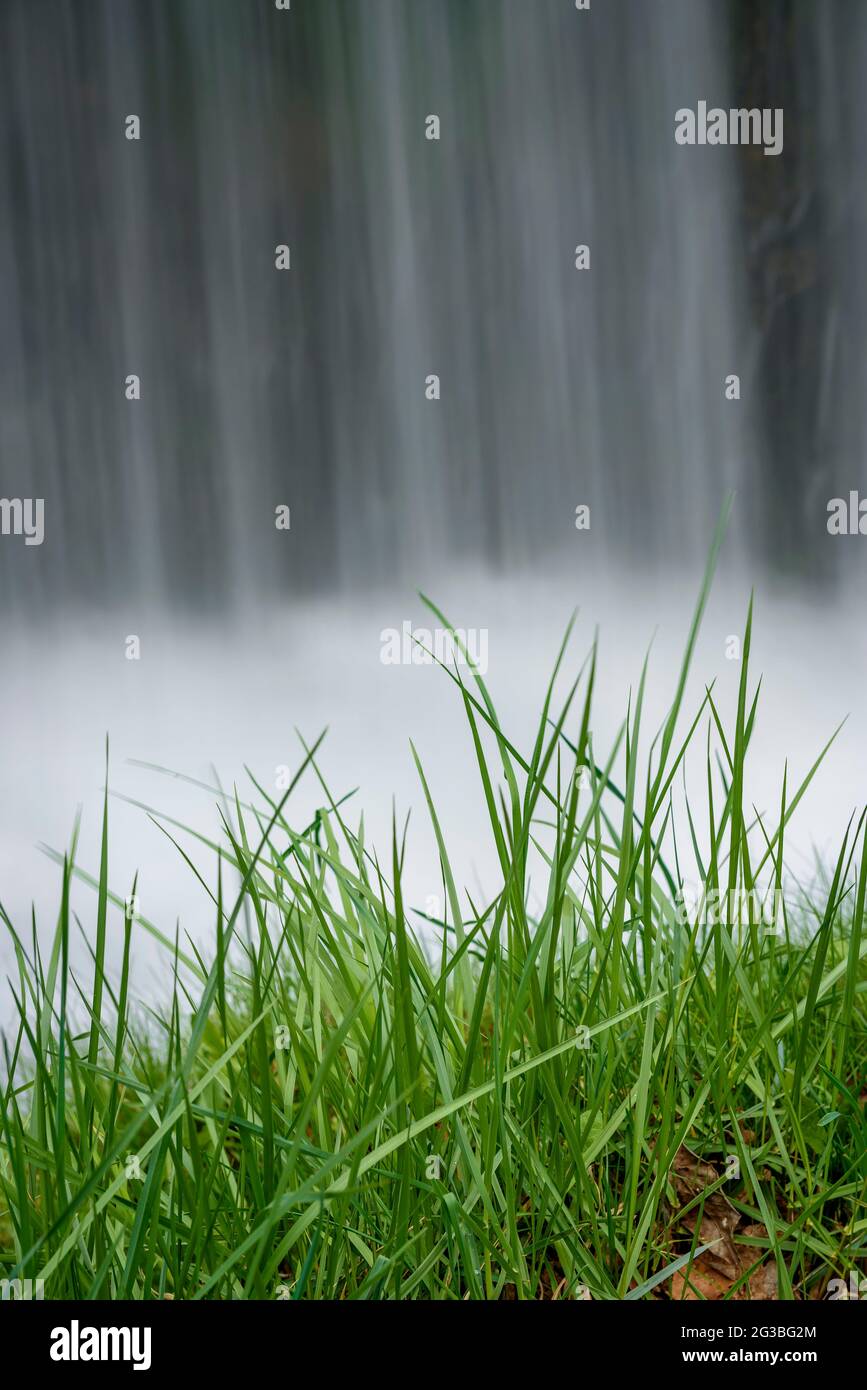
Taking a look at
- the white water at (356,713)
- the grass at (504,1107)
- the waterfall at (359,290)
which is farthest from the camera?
the waterfall at (359,290)

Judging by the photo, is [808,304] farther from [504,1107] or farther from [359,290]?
[504,1107]

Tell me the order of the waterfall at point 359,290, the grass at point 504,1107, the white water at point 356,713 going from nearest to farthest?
1. the grass at point 504,1107
2. the white water at point 356,713
3. the waterfall at point 359,290

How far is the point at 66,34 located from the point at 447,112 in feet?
2.29

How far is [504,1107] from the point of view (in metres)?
0.52

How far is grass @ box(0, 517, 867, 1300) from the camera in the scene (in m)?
0.50

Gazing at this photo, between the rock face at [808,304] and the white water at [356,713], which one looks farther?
the rock face at [808,304]

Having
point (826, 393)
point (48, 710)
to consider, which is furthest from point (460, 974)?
point (826, 393)

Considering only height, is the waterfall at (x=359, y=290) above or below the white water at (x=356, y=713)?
above

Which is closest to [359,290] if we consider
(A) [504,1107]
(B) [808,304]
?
(B) [808,304]

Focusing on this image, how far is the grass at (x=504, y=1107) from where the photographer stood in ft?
1.63

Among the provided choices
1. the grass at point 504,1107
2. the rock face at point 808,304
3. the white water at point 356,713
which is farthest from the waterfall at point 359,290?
the grass at point 504,1107

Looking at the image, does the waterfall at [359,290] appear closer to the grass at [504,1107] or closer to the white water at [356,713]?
the white water at [356,713]

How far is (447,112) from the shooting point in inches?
62.6
